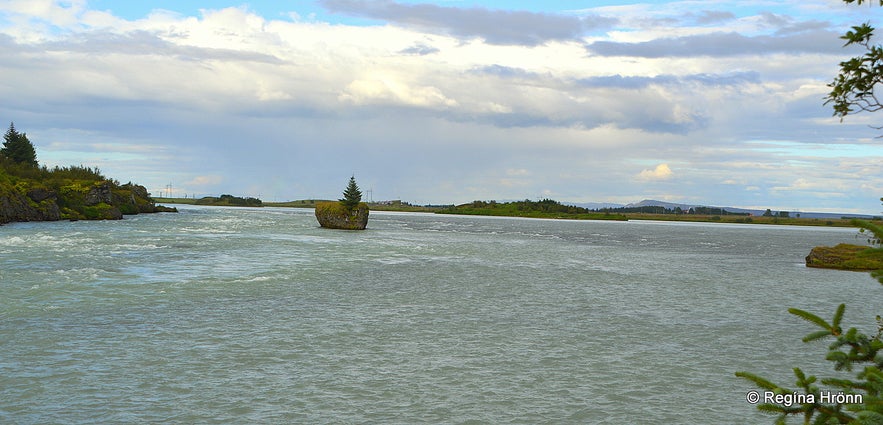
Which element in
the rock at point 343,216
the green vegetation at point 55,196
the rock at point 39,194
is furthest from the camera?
the rock at point 343,216

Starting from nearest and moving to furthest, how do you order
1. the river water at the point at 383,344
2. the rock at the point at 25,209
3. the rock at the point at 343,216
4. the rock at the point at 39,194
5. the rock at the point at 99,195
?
the river water at the point at 383,344 < the rock at the point at 25,209 < the rock at the point at 39,194 < the rock at the point at 343,216 < the rock at the point at 99,195

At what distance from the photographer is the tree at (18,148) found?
142875mm

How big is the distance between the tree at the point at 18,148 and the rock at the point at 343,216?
8589cm

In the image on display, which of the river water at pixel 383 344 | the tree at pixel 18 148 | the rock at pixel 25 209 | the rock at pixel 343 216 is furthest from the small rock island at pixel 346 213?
the tree at pixel 18 148

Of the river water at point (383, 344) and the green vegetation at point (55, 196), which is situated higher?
the green vegetation at point (55, 196)

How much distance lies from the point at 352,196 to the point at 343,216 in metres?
5.29

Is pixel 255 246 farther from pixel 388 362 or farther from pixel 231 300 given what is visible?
pixel 388 362

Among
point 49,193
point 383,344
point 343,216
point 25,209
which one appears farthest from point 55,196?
point 383,344

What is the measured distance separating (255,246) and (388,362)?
4908 centimetres

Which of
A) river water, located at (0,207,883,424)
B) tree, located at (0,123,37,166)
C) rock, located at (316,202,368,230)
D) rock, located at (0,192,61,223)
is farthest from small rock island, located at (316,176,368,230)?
tree, located at (0,123,37,166)

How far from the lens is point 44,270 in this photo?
3688 cm

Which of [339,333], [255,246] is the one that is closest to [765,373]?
[339,333]

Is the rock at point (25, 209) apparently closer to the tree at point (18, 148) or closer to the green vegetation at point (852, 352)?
the tree at point (18, 148)

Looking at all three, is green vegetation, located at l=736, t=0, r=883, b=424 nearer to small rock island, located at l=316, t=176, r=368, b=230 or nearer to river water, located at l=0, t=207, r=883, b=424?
river water, located at l=0, t=207, r=883, b=424
